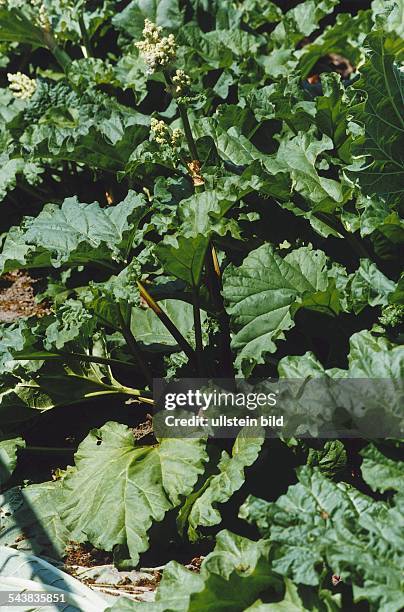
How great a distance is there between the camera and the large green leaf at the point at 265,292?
2.68 metres

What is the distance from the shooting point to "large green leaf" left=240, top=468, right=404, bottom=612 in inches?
76.4

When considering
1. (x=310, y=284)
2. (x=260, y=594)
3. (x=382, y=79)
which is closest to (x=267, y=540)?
(x=260, y=594)

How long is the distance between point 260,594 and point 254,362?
2.37 ft

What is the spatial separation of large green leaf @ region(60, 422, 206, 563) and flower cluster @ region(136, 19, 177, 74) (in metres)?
1.25

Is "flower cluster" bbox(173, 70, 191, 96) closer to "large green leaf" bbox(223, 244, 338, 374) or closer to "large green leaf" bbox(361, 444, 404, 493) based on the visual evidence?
"large green leaf" bbox(223, 244, 338, 374)

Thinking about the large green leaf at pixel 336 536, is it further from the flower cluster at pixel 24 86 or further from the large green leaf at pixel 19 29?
the large green leaf at pixel 19 29

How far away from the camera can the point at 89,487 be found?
8.91 ft

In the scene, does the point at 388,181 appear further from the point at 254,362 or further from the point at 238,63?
the point at 238,63

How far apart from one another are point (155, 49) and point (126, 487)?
1426mm

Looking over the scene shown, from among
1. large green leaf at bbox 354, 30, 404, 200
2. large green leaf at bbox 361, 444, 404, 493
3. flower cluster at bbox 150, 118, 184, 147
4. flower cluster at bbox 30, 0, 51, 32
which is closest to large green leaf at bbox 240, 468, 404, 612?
large green leaf at bbox 361, 444, 404, 493

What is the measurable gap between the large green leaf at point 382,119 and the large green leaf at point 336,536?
3.88 feet

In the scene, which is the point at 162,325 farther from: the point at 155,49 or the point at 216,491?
the point at 155,49

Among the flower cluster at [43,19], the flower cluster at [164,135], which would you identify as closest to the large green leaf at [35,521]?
the flower cluster at [164,135]

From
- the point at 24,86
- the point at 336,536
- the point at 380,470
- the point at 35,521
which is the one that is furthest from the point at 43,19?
the point at 336,536
